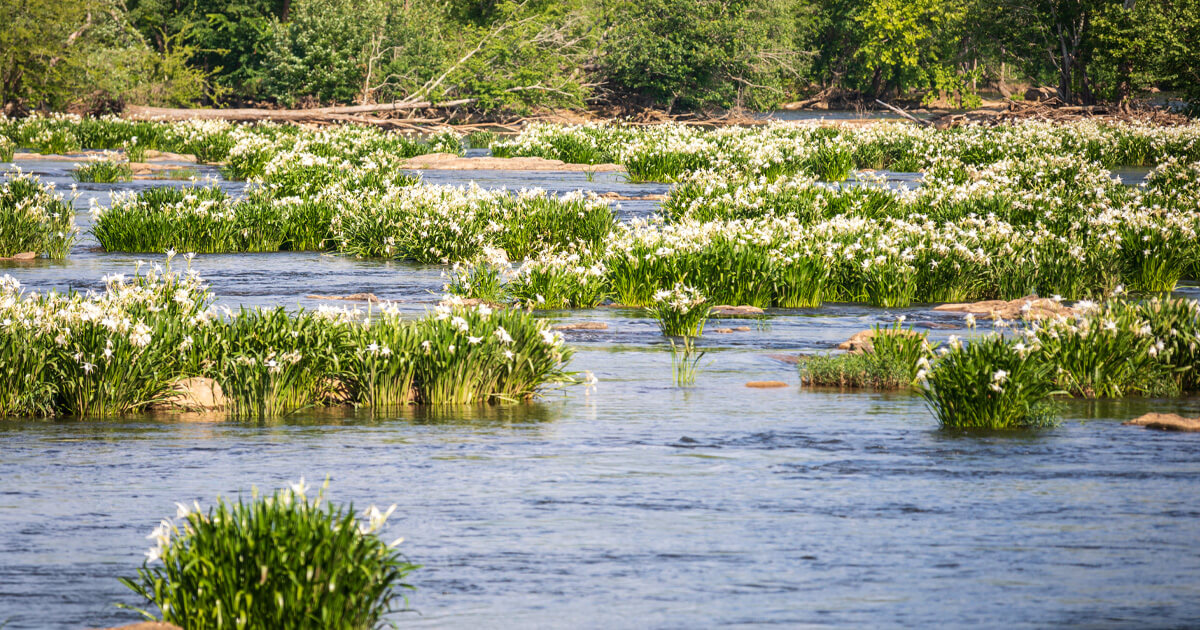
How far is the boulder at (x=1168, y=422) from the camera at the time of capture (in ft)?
31.4

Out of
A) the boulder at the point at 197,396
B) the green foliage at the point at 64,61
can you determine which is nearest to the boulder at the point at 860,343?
the boulder at the point at 197,396

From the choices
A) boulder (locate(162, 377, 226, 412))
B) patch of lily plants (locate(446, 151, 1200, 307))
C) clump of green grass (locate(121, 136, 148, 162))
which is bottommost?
boulder (locate(162, 377, 226, 412))

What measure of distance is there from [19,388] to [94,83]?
4804 cm

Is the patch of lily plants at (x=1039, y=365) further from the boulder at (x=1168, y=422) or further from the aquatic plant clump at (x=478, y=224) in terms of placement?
the aquatic plant clump at (x=478, y=224)

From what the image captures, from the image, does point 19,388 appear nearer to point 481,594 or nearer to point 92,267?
point 481,594

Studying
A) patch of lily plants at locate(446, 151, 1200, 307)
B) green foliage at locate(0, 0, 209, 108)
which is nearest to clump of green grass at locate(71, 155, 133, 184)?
patch of lily plants at locate(446, 151, 1200, 307)

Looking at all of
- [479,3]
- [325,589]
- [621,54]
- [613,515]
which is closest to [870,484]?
[613,515]

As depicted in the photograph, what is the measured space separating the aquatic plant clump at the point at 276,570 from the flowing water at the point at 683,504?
0.68 metres

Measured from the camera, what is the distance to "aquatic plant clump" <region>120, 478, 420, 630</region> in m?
5.06

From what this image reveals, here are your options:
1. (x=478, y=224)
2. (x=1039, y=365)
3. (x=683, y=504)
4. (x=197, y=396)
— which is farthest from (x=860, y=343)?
(x=478, y=224)

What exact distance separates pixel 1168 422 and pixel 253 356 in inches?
246

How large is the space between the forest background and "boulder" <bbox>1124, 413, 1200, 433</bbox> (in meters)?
38.8

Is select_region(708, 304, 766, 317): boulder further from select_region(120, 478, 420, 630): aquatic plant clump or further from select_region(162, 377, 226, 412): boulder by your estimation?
select_region(120, 478, 420, 630): aquatic plant clump

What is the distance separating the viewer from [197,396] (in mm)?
10312
